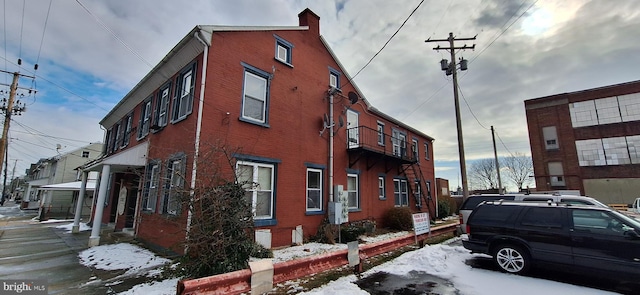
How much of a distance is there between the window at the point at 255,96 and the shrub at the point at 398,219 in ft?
29.6

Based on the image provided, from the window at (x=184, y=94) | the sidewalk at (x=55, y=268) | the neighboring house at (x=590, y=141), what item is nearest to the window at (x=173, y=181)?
the window at (x=184, y=94)

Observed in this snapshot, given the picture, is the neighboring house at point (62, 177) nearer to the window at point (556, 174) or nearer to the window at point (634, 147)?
the window at point (556, 174)

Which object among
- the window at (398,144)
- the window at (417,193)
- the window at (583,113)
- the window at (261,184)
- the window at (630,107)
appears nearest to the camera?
the window at (261,184)

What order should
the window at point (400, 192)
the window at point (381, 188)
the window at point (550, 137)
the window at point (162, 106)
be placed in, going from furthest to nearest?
1. the window at point (550, 137)
2. the window at point (400, 192)
3. the window at point (381, 188)
4. the window at point (162, 106)

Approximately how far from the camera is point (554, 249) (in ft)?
19.4

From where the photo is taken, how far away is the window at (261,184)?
873 centimetres

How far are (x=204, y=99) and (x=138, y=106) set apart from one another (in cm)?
838

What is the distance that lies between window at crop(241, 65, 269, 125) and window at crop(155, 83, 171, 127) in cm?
357

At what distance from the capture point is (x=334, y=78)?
44.6ft

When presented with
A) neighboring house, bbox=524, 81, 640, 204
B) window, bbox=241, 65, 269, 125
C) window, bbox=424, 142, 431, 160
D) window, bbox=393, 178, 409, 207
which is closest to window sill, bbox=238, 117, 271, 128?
window, bbox=241, 65, 269, 125

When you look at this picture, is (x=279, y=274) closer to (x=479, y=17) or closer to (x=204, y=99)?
(x=204, y=99)

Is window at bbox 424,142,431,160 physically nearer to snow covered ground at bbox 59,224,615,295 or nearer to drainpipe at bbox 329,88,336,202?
drainpipe at bbox 329,88,336,202

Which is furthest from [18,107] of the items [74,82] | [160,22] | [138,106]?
[160,22]

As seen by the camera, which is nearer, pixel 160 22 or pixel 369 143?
pixel 160 22
